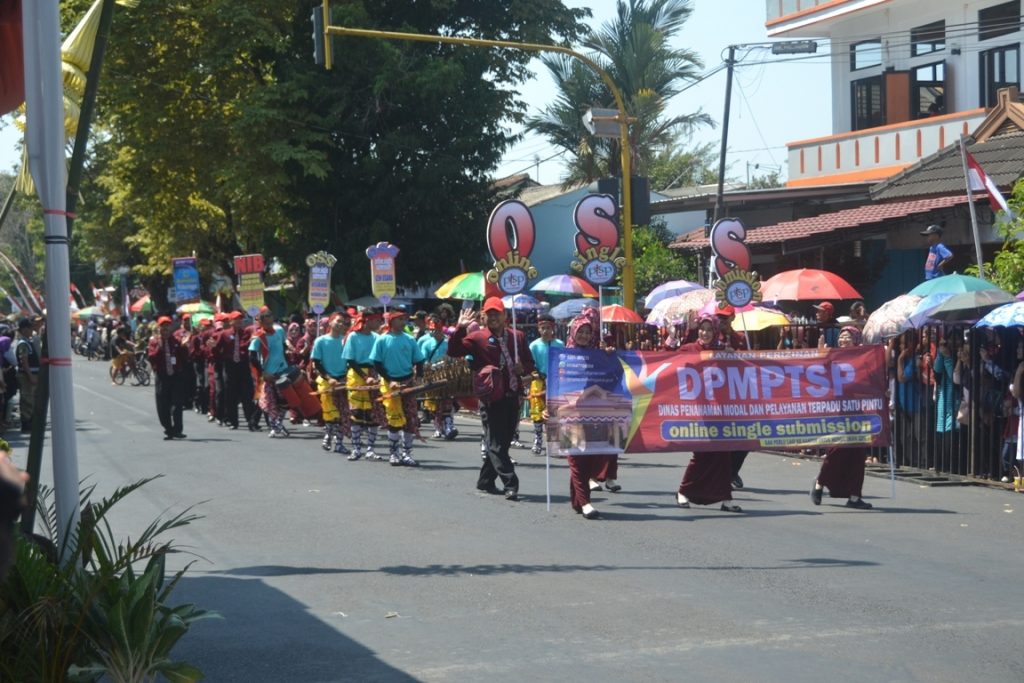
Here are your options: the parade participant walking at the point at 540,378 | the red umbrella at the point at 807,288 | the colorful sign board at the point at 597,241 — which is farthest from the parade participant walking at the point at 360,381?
the red umbrella at the point at 807,288

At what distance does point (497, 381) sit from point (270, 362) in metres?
9.65

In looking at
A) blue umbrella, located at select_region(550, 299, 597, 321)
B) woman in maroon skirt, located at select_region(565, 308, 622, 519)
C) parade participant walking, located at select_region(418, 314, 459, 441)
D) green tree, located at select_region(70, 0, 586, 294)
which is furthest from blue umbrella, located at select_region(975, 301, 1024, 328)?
green tree, located at select_region(70, 0, 586, 294)

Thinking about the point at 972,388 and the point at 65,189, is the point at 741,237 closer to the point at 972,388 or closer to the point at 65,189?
the point at 972,388

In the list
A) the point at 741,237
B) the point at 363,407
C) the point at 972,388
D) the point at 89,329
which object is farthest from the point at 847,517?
the point at 89,329

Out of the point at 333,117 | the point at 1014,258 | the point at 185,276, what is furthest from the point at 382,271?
the point at 1014,258

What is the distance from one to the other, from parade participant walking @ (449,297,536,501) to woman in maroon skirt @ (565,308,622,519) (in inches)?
27.1

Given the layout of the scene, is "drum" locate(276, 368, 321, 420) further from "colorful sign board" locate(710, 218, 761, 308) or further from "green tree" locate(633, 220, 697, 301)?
"green tree" locate(633, 220, 697, 301)

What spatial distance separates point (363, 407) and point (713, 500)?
645cm

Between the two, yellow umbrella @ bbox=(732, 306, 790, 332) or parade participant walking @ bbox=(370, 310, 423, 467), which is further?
yellow umbrella @ bbox=(732, 306, 790, 332)

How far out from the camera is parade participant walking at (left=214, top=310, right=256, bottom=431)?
914 inches

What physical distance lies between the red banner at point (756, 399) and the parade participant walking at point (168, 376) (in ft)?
33.5

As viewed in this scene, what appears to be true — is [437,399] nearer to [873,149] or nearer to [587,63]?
[587,63]

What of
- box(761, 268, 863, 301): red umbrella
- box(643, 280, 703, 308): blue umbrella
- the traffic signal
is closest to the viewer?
the traffic signal

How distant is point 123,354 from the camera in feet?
132
